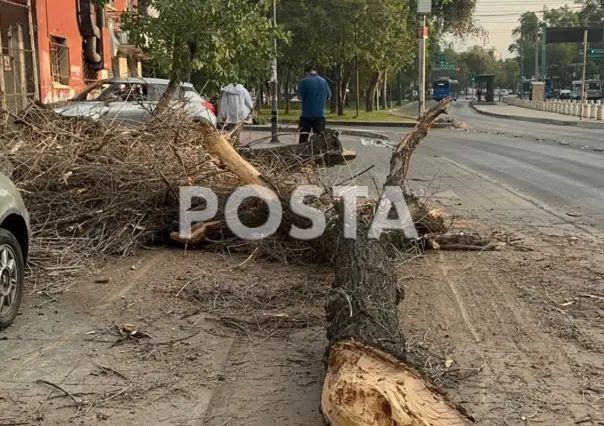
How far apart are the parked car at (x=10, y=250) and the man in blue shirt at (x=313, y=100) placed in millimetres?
9632

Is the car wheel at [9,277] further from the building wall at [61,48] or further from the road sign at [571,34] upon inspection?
the road sign at [571,34]

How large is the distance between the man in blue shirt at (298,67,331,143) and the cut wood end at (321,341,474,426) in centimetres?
1135

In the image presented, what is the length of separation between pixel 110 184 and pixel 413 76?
7928 centimetres

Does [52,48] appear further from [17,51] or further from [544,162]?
[544,162]

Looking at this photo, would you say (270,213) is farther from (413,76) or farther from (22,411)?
(413,76)

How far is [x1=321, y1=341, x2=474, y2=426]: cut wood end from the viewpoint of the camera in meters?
3.08

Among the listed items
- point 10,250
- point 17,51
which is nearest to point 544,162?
point 17,51

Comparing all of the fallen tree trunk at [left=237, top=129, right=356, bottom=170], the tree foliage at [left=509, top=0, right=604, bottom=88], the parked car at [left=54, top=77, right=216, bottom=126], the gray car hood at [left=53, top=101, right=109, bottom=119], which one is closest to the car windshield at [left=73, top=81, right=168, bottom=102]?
the parked car at [left=54, top=77, right=216, bottom=126]

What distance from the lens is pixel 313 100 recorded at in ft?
47.8

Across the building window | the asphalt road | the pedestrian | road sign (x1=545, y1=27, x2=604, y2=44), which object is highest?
road sign (x1=545, y1=27, x2=604, y2=44)

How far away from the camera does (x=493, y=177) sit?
43.0 ft

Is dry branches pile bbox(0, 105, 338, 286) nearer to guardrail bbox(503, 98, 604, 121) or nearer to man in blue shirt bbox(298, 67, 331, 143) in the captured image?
man in blue shirt bbox(298, 67, 331, 143)

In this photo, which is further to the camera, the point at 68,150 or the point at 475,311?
the point at 68,150

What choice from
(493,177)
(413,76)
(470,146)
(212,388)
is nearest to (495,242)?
(212,388)
